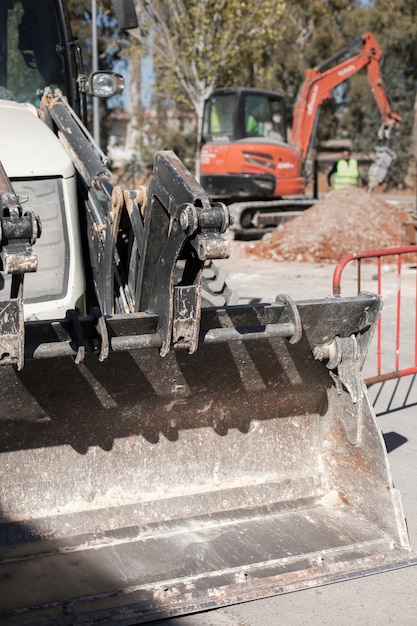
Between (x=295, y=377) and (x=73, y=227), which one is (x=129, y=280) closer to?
(x=73, y=227)

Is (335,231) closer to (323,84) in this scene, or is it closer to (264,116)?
(264,116)

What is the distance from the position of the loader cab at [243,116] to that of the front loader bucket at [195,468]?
14007mm

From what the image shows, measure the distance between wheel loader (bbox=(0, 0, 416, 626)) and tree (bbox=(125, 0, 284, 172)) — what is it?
20.8 metres

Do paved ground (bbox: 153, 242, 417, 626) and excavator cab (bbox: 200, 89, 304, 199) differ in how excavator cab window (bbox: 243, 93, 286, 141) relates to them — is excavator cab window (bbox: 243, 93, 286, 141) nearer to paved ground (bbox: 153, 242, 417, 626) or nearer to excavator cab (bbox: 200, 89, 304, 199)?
excavator cab (bbox: 200, 89, 304, 199)

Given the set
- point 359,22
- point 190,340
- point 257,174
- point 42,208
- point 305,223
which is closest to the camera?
point 190,340

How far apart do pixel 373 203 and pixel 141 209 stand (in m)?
12.1

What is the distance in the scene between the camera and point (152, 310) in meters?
4.22

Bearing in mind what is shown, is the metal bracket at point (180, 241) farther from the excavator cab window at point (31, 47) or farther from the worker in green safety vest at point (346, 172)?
the worker in green safety vest at point (346, 172)

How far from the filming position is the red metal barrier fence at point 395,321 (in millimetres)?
6363

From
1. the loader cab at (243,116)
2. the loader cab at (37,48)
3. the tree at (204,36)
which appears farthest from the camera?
the tree at (204,36)

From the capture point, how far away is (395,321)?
10086 millimetres

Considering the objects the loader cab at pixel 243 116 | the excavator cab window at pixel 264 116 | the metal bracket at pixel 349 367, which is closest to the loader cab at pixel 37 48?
the metal bracket at pixel 349 367

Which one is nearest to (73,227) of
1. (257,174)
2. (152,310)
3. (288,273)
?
(152,310)

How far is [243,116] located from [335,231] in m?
3.94
